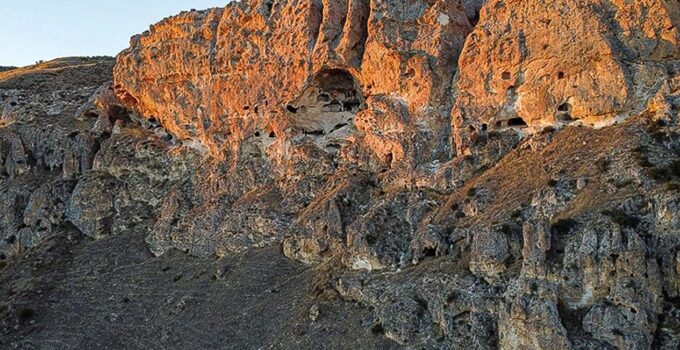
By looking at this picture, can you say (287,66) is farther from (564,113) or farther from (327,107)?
(564,113)

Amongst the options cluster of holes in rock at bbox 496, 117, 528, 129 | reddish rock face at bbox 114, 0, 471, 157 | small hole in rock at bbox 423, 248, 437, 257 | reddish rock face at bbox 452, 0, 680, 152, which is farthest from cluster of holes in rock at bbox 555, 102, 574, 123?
small hole in rock at bbox 423, 248, 437, 257

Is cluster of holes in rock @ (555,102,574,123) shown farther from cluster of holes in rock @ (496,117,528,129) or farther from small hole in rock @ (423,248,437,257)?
small hole in rock @ (423,248,437,257)

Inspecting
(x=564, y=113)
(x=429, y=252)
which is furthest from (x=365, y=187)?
(x=564, y=113)

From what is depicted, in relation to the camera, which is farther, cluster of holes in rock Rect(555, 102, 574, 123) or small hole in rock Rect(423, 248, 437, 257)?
cluster of holes in rock Rect(555, 102, 574, 123)

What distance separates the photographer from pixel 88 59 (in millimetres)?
133250

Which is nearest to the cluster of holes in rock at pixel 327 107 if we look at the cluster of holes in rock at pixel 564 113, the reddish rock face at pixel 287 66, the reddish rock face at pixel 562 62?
the reddish rock face at pixel 287 66

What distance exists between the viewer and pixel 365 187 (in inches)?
2076

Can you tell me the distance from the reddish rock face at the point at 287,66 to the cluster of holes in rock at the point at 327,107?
0.10 m

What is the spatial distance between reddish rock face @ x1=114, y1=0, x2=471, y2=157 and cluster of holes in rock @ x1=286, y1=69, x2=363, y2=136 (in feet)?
0.32

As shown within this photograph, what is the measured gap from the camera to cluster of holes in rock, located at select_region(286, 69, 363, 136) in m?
61.7

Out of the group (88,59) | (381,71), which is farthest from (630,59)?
(88,59)

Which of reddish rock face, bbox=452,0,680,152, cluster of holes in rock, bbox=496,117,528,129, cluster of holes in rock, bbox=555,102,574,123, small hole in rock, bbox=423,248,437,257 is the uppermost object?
reddish rock face, bbox=452,0,680,152

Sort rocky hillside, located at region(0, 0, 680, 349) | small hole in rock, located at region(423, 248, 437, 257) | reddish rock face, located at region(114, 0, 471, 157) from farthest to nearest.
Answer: reddish rock face, located at region(114, 0, 471, 157), small hole in rock, located at region(423, 248, 437, 257), rocky hillside, located at region(0, 0, 680, 349)

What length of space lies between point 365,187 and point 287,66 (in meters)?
15.8
